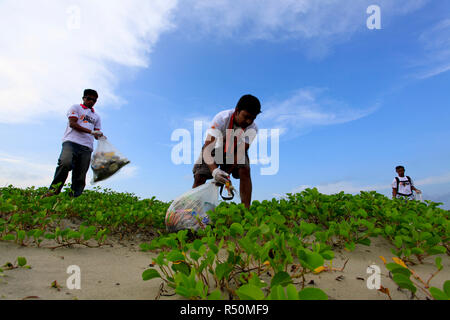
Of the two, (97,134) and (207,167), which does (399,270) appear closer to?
(207,167)

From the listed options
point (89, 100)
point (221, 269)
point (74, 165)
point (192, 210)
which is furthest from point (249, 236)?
point (89, 100)

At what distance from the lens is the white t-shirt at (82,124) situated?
5.34 metres

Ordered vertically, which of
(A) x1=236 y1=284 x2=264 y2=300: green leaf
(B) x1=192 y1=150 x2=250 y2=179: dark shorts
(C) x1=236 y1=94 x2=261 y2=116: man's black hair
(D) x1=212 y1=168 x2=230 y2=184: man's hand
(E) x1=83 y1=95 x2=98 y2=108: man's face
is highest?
(E) x1=83 y1=95 x2=98 y2=108: man's face

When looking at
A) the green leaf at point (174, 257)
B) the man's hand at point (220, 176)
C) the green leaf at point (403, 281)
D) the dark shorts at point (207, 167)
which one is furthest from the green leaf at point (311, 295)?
the dark shorts at point (207, 167)

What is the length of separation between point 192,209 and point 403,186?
8946mm

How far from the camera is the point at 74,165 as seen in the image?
5.48 m

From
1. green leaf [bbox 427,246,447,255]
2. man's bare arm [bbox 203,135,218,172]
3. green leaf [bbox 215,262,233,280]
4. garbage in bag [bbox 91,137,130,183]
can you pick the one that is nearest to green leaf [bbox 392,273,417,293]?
green leaf [bbox 215,262,233,280]

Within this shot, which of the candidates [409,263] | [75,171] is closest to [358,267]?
[409,263]

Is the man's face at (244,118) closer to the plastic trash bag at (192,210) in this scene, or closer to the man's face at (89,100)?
the plastic trash bag at (192,210)

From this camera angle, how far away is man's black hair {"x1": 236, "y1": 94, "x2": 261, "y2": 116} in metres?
3.75

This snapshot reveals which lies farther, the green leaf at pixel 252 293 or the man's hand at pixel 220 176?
the man's hand at pixel 220 176

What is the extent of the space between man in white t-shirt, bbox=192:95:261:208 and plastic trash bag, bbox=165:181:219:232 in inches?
22.1

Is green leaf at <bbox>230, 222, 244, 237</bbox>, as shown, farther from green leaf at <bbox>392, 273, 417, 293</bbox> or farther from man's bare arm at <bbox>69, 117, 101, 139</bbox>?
man's bare arm at <bbox>69, 117, 101, 139</bbox>

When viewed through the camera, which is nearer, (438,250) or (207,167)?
(438,250)
